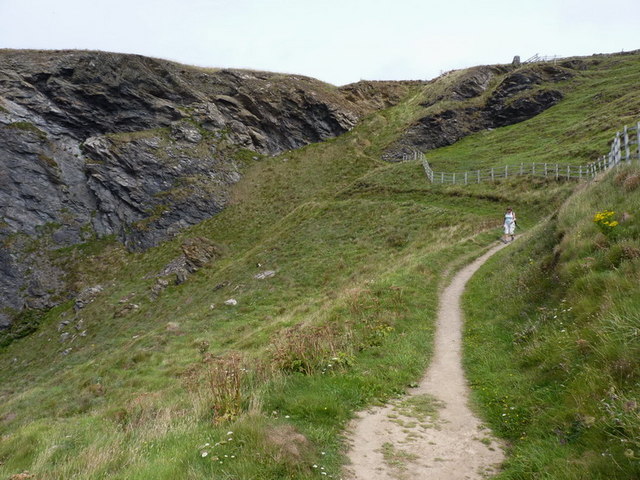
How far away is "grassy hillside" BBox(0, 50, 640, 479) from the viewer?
6344mm

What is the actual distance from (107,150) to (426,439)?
177 feet

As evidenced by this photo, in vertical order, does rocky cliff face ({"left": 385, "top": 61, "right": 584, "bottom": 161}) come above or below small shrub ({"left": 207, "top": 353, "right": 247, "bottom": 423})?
above

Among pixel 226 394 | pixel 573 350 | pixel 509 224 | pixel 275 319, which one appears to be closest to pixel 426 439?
pixel 573 350

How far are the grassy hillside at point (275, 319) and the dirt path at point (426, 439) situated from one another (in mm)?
428

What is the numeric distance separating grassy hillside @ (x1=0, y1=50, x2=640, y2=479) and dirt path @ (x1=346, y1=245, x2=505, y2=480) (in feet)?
1.40

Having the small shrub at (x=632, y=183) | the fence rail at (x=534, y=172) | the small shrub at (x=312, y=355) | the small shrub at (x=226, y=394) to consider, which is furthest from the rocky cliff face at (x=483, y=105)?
the small shrub at (x=226, y=394)

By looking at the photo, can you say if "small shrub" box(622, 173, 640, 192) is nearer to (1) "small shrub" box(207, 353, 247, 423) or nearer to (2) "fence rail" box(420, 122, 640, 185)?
(1) "small shrub" box(207, 353, 247, 423)

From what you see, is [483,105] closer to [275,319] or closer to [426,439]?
[275,319]

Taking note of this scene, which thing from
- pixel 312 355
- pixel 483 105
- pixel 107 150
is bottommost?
pixel 312 355

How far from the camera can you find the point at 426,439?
6.36 meters

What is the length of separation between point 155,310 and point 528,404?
96.2 ft

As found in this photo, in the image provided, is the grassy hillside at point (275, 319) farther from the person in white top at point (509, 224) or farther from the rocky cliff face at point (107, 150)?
the rocky cliff face at point (107, 150)

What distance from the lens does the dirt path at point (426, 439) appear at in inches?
216

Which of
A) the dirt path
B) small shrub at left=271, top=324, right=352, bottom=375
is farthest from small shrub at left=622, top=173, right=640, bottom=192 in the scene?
small shrub at left=271, top=324, right=352, bottom=375
